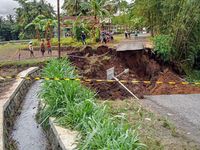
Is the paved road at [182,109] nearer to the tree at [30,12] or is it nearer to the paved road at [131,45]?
Result: the paved road at [131,45]

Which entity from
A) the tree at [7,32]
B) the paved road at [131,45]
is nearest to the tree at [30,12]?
the tree at [7,32]

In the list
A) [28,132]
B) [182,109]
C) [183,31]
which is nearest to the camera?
[28,132]

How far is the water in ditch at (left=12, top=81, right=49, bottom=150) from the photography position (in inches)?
326

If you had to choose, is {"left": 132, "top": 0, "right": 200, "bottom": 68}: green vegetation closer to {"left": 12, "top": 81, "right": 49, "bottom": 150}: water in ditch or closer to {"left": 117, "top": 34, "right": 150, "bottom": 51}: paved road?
{"left": 117, "top": 34, "right": 150, "bottom": 51}: paved road

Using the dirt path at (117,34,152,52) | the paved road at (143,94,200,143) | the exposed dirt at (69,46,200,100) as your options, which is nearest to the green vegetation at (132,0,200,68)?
the exposed dirt at (69,46,200,100)

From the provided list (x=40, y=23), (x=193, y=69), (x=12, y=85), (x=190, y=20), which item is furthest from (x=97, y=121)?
(x=40, y=23)

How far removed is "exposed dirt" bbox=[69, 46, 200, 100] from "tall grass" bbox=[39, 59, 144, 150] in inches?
73.4

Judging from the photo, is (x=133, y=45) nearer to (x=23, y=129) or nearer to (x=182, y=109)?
(x=182, y=109)

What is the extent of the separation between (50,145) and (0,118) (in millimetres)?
1375

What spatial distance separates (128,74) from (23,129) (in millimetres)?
7142

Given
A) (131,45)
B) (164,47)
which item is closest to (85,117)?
(164,47)

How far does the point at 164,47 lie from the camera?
18391 millimetres

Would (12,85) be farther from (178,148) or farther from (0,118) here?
(178,148)

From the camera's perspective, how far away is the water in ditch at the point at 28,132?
326 inches
